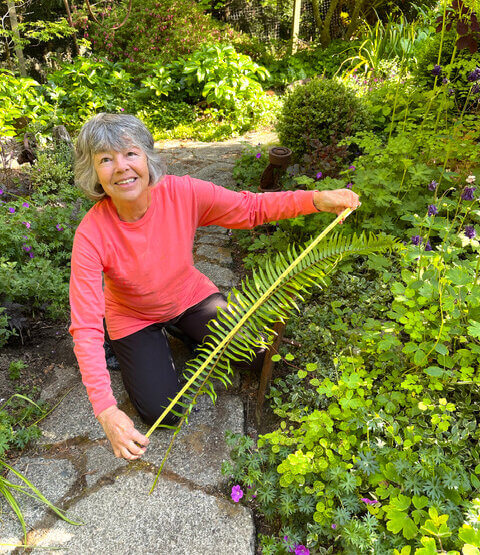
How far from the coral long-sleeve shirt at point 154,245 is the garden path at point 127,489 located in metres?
0.53

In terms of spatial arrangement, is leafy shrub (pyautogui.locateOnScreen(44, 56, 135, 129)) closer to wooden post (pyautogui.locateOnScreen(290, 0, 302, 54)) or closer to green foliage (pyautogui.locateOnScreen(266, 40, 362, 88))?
green foliage (pyautogui.locateOnScreen(266, 40, 362, 88))

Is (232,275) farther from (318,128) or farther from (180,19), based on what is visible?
(180,19)

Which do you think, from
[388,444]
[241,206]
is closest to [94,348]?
[241,206]

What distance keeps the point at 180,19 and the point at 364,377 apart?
733 cm

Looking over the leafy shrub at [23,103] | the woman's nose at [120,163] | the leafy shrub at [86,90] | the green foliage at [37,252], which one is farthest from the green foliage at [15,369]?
the leafy shrub at [86,90]

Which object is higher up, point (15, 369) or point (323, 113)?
point (323, 113)

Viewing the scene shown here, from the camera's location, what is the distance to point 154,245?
219cm

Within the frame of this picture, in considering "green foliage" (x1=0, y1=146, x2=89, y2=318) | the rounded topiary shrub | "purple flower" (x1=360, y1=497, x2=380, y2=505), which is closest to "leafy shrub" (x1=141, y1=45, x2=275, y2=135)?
the rounded topiary shrub

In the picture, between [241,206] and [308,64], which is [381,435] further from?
[308,64]

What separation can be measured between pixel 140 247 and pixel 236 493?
3.94 feet

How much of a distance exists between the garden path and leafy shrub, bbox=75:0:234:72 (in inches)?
241

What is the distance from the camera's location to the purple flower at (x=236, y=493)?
1796mm

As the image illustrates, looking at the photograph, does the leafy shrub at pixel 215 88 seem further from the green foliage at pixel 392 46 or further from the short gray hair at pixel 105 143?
the short gray hair at pixel 105 143

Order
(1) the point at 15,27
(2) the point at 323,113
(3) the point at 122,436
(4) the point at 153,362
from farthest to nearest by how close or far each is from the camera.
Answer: (1) the point at 15,27
(2) the point at 323,113
(4) the point at 153,362
(3) the point at 122,436
